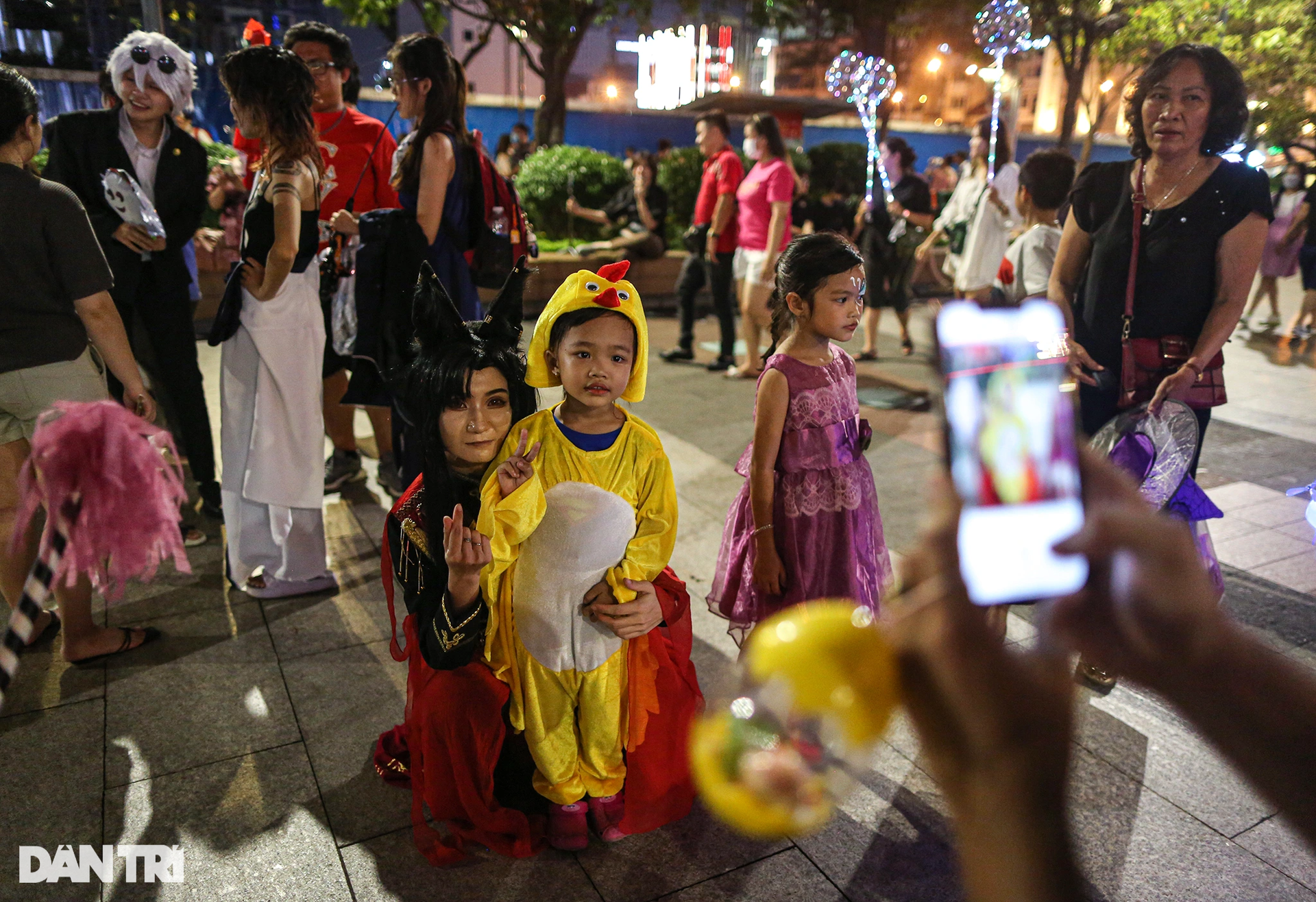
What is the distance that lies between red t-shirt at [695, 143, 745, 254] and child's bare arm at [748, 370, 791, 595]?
15.7 ft

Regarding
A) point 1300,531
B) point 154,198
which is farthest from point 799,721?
point 1300,531

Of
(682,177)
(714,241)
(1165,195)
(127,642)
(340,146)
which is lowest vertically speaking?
(127,642)

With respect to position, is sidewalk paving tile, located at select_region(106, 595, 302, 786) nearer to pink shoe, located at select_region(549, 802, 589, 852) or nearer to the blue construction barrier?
pink shoe, located at select_region(549, 802, 589, 852)

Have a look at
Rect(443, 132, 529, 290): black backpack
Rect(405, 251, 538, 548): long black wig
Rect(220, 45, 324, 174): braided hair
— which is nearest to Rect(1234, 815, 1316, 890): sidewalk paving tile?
Rect(405, 251, 538, 548): long black wig

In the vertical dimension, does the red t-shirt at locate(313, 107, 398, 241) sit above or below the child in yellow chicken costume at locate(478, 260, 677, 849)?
above

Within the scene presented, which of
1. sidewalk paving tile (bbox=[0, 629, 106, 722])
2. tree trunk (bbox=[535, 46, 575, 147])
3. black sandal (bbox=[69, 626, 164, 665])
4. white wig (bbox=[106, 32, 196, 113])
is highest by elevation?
tree trunk (bbox=[535, 46, 575, 147])

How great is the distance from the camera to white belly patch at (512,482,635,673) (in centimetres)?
205

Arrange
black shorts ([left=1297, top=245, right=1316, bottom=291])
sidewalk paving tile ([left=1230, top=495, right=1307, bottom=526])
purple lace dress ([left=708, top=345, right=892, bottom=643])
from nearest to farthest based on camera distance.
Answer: purple lace dress ([left=708, top=345, right=892, bottom=643]), sidewalk paving tile ([left=1230, top=495, right=1307, bottom=526]), black shorts ([left=1297, top=245, right=1316, bottom=291])

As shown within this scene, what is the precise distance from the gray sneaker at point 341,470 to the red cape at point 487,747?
2.49m

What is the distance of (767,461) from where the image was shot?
241cm

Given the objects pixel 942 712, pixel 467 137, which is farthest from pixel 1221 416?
pixel 942 712

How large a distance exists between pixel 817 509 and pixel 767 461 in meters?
0.23

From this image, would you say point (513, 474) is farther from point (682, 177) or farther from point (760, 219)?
point (682, 177)

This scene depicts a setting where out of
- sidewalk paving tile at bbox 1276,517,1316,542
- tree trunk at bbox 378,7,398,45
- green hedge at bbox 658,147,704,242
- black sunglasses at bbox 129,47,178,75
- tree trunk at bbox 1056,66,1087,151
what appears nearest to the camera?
black sunglasses at bbox 129,47,178,75
